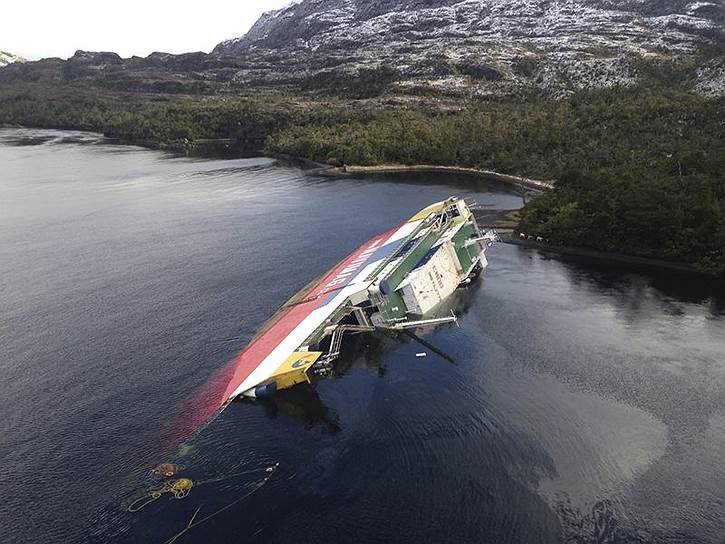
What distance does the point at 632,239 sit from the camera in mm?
96125

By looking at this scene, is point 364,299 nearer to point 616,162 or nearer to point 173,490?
point 173,490

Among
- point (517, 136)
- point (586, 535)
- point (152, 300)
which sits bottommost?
point (586, 535)

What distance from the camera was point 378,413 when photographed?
184 ft

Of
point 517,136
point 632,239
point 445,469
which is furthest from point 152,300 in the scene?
point 517,136

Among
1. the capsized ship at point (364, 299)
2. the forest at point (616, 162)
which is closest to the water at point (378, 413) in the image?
the capsized ship at point (364, 299)

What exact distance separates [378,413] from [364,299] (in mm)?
19991

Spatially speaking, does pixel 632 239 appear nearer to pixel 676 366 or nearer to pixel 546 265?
pixel 546 265

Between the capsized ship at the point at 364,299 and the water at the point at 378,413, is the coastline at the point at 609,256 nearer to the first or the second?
the water at the point at 378,413

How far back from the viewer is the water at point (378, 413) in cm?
4328

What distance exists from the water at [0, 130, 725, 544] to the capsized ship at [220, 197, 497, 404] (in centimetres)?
266

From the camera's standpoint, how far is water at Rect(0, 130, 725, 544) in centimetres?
4328

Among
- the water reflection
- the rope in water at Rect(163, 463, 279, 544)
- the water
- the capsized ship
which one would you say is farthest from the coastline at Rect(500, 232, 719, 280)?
the rope in water at Rect(163, 463, 279, 544)

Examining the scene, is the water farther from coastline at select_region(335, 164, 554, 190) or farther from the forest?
coastline at select_region(335, 164, 554, 190)

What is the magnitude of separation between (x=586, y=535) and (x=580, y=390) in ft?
65.1
